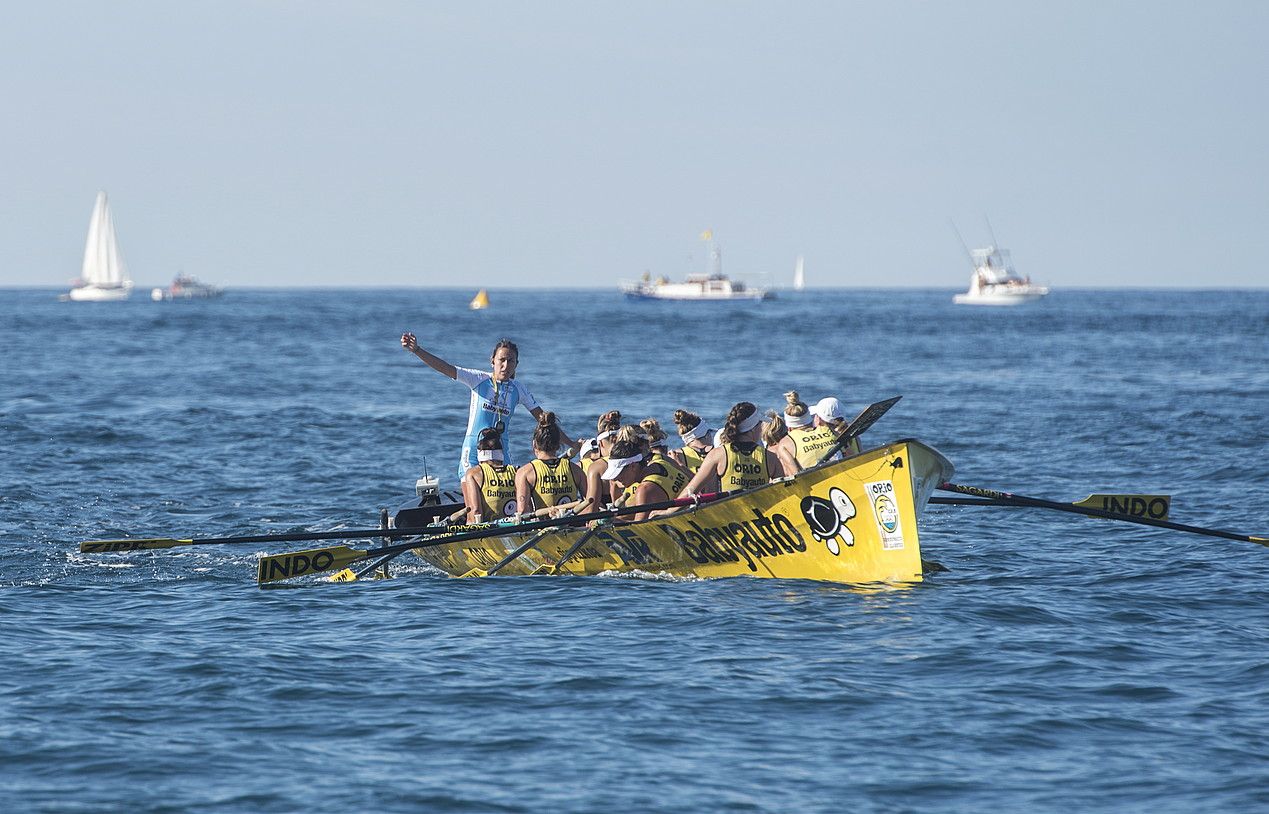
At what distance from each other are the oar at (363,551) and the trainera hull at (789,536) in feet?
0.70

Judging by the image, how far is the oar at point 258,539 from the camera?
1256 centimetres

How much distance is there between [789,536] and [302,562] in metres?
4.39

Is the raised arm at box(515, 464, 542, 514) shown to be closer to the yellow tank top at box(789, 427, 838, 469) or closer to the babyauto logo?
the yellow tank top at box(789, 427, 838, 469)

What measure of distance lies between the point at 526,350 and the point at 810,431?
54035 millimetres

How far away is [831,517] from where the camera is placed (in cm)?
1274

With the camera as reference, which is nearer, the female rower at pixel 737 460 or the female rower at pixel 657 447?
the female rower at pixel 737 460

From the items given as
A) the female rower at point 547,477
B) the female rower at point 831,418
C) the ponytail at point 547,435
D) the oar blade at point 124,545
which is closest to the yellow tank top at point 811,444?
the female rower at point 831,418

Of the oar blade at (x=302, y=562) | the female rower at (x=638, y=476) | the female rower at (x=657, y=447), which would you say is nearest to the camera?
the oar blade at (x=302, y=562)

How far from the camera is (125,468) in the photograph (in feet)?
77.7

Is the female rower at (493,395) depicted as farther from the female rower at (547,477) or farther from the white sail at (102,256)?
the white sail at (102,256)

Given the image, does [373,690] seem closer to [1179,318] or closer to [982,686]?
[982,686]

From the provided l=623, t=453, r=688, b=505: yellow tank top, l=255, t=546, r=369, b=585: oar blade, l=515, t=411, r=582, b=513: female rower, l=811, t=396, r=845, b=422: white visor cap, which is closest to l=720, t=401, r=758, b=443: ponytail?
l=623, t=453, r=688, b=505: yellow tank top

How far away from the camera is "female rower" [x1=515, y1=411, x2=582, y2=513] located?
13.8 m

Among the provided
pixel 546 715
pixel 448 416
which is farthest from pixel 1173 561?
pixel 448 416
